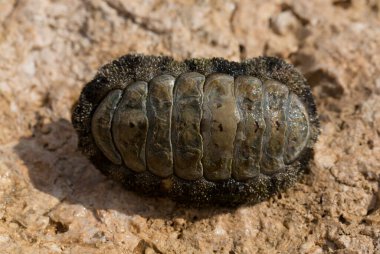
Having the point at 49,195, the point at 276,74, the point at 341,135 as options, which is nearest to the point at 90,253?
the point at 49,195

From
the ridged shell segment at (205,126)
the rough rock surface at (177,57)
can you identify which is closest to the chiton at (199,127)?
the ridged shell segment at (205,126)

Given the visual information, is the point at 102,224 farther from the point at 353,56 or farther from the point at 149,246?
the point at 353,56

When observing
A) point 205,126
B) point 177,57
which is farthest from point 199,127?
point 177,57

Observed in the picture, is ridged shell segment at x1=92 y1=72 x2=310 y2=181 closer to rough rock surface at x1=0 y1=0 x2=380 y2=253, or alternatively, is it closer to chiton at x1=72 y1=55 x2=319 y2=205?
chiton at x1=72 y1=55 x2=319 y2=205

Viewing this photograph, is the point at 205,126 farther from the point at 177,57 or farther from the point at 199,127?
the point at 177,57

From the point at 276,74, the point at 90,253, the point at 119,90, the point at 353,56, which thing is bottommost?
the point at 90,253

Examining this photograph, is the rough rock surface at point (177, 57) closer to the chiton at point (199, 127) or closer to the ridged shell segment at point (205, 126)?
the chiton at point (199, 127)
